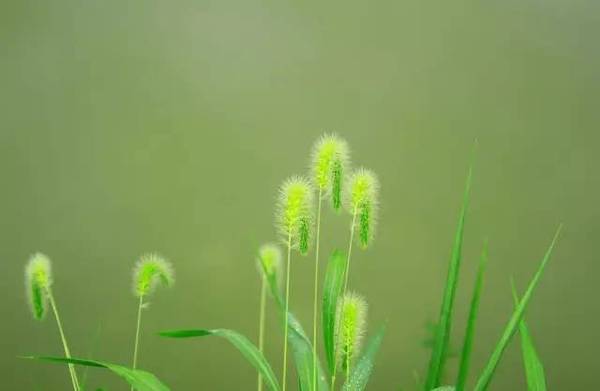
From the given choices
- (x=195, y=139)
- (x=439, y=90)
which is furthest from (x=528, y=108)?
(x=195, y=139)

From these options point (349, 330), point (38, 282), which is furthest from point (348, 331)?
point (38, 282)

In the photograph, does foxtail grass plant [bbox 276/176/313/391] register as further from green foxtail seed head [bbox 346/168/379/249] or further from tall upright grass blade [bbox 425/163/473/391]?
tall upright grass blade [bbox 425/163/473/391]

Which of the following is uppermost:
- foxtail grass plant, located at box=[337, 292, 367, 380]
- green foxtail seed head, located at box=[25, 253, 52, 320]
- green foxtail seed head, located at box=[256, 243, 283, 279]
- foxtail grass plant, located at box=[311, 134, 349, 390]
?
foxtail grass plant, located at box=[311, 134, 349, 390]

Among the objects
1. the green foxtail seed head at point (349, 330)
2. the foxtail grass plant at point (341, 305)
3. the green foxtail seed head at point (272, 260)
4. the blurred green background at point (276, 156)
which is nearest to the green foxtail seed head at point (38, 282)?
the foxtail grass plant at point (341, 305)

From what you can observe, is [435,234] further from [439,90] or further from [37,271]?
[37,271]

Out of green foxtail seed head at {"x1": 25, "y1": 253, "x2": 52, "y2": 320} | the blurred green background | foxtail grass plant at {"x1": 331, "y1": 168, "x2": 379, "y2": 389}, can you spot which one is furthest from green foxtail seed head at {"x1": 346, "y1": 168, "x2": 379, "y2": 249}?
the blurred green background

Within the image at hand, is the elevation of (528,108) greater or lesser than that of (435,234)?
greater
